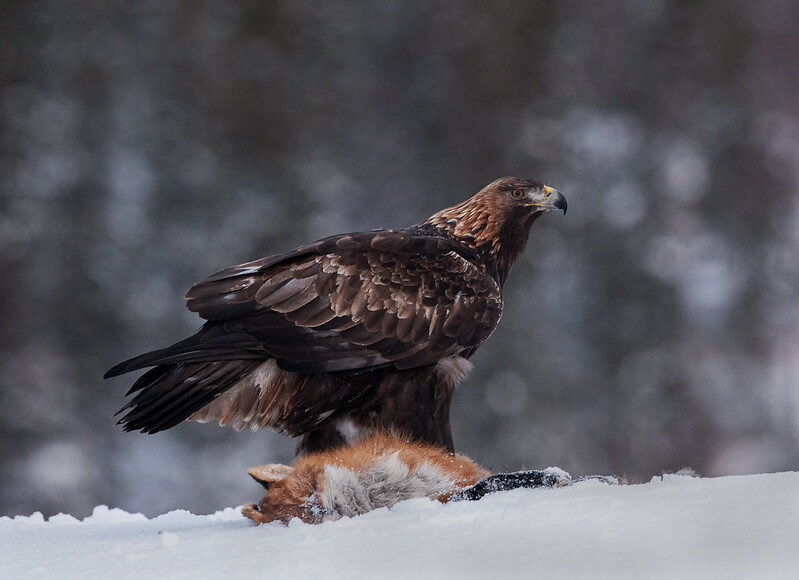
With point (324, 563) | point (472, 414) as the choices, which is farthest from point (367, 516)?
point (472, 414)

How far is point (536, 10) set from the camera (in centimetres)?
325

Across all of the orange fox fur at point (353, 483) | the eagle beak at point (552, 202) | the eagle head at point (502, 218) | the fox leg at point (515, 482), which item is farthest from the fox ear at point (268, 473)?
the eagle beak at point (552, 202)

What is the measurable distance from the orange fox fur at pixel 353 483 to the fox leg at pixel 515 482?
0.07 meters

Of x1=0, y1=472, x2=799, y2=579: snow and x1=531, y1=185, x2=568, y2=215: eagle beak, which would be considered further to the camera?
x1=531, y1=185, x2=568, y2=215: eagle beak

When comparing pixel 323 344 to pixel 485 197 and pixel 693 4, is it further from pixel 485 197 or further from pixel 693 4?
pixel 693 4

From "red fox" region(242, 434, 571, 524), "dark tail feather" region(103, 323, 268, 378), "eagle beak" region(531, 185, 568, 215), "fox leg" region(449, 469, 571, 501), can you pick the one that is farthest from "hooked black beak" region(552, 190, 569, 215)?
"fox leg" region(449, 469, 571, 501)

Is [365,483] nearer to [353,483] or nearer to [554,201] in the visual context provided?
[353,483]

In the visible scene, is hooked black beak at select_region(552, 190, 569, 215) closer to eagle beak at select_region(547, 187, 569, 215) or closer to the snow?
eagle beak at select_region(547, 187, 569, 215)

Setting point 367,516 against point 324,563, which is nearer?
point 324,563

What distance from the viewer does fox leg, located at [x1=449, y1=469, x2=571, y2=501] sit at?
1.24m

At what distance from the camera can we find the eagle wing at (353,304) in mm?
1883

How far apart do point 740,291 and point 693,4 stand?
0.94 metres

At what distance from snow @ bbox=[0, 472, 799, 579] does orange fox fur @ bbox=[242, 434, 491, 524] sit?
0.04 metres

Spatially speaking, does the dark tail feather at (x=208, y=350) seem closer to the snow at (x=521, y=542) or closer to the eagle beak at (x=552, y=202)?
the snow at (x=521, y=542)
